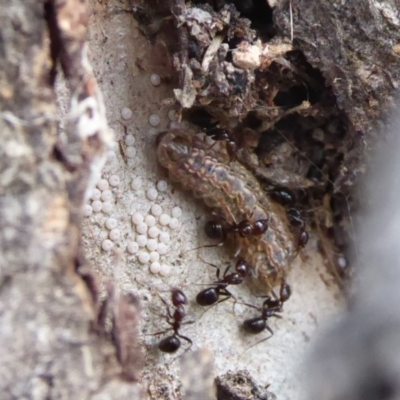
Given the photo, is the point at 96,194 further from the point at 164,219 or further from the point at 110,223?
the point at 164,219

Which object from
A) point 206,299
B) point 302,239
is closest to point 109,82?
point 206,299

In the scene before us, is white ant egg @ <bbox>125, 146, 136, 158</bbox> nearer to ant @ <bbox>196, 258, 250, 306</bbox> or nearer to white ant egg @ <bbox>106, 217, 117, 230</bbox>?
white ant egg @ <bbox>106, 217, 117, 230</bbox>

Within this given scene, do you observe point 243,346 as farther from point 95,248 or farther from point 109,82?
point 109,82

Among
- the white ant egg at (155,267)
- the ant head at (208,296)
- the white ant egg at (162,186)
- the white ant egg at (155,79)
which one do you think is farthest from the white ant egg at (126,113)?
the ant head at (208,296)

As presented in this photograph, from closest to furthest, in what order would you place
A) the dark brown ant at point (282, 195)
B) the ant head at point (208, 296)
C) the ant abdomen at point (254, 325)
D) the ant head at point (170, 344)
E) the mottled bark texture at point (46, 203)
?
1. the mottled bark texture at point (46, 203)
2. the ant head at point (170, 344)
3. the ant head at point (208, 296)
4. the ant abdomen at point (254, 325)
5. the dark brown ant at point (282, 195)

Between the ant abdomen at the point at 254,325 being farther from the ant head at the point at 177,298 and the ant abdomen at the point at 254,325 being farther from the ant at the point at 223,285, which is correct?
the ant head at the point at 177,298

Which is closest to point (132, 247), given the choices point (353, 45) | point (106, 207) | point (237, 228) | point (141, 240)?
point (141, 240)
